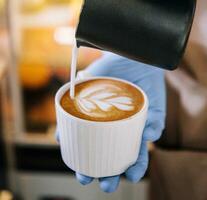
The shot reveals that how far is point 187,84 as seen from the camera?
0.83 metres

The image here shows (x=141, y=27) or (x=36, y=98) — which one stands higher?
(x=141, y=27)

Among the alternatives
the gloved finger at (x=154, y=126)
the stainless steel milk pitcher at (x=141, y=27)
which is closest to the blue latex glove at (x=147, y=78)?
the gloved finger at (x=154, y=126)

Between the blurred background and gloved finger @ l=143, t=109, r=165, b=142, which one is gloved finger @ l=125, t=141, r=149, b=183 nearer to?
gloved finger @ l=143, t=109, r=165, b=142

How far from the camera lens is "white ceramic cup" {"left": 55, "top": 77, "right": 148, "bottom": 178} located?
1.73 feet

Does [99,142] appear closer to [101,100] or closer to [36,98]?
[101,100]

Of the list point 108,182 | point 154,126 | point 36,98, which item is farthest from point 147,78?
point 36,98

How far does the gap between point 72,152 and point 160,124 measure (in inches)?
6.9

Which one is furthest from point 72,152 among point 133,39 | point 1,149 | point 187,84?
point 1,149

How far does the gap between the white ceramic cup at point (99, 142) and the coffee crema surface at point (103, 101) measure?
1 centimetres

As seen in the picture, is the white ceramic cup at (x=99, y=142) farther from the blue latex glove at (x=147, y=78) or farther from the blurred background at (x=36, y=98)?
the blurred background at (x=36, y=98)

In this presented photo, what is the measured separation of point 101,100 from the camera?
0.58 meters

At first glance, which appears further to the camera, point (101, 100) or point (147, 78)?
point (147, 78)

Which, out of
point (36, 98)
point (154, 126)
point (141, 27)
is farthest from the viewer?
point (36, 98)

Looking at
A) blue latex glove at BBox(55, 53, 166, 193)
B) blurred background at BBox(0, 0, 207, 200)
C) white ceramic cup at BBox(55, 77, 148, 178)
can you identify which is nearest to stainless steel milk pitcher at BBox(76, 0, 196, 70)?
white ceramic cup at BBox(55, 77, 148, 178)
